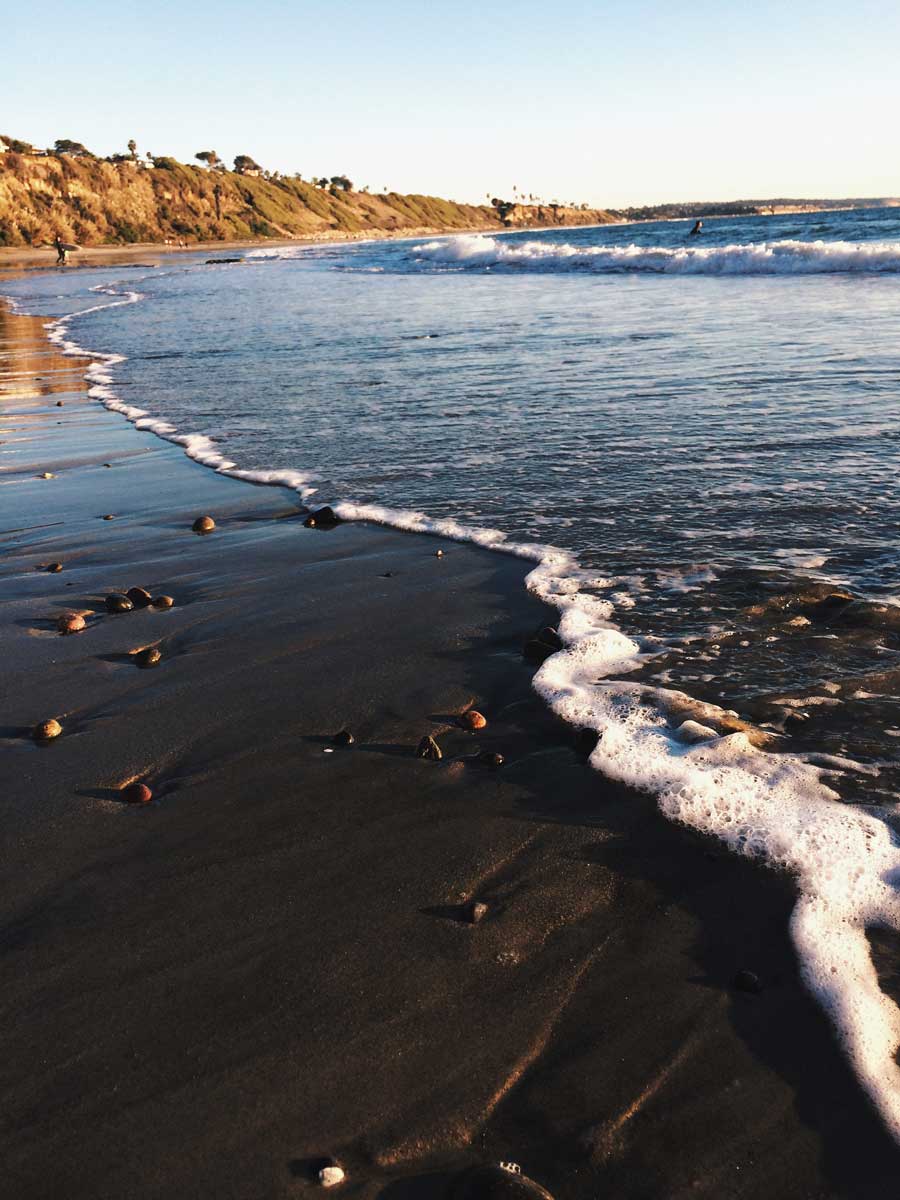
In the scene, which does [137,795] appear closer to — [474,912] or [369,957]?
[369,957]

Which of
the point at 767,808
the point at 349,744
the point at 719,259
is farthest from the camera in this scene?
the point at 719,259

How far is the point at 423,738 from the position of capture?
2.92 meters

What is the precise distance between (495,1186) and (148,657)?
2.72 meters

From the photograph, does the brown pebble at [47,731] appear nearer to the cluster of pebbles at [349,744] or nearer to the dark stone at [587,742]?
the cluster of pebbles at [349,744]

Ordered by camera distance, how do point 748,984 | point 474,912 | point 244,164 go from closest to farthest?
point 748,984 → point 474,912 → point 244,164

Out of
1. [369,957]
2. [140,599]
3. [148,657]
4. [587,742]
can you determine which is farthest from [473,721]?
[140,599]

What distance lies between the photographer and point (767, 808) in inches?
97.9

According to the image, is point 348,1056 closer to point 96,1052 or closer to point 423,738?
point 96,1052

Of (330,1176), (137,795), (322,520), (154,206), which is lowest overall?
(322,520)

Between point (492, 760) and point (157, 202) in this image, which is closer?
point (492, 760)

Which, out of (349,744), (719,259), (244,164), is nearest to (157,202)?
(244,164)

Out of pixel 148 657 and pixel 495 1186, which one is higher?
pixel 495 1186

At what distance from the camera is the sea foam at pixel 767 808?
186 cm

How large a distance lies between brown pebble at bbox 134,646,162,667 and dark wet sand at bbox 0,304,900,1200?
3.4 inches
